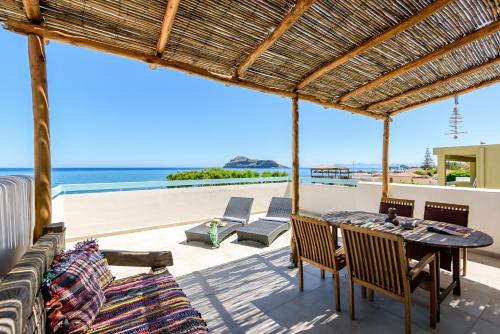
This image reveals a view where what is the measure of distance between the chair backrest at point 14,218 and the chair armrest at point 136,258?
63 centimetres

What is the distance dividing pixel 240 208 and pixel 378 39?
424 centimetres

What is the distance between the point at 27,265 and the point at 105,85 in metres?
31.2

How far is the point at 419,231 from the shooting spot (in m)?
2.84

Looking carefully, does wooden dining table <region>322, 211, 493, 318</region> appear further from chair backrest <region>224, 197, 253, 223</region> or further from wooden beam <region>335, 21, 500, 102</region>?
chair backrest <region>224, 197, 253, 223</region>

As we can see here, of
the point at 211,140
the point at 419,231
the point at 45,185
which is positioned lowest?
the point at 419,231

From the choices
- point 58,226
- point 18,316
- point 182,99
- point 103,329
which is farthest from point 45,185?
point 182,99

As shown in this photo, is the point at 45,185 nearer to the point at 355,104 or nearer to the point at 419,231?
the point at 419,231

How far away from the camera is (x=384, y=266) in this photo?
7.25ft

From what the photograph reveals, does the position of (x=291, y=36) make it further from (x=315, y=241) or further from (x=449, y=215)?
(x=449, y=215)

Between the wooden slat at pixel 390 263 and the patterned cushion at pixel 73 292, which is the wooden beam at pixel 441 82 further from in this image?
the patterned cushion at pixel 73 292

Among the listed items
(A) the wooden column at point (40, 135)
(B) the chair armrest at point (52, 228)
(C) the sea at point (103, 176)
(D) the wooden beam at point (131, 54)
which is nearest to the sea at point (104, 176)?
(C) the sea at point (103, 176)

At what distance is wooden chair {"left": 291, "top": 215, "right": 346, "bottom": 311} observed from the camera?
2.61m

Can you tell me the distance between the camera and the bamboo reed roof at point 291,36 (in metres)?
2.19

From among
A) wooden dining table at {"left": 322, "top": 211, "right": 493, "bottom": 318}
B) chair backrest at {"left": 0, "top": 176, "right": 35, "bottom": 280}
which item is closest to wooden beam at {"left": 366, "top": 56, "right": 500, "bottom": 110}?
wooden dining table at {"left": 322, "top": 211, "right": 493, "bottom": 318}
